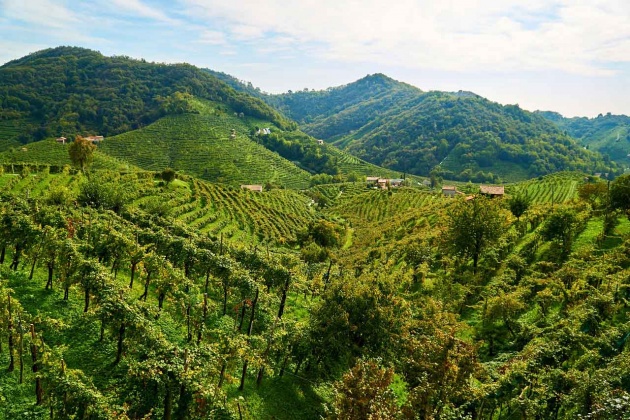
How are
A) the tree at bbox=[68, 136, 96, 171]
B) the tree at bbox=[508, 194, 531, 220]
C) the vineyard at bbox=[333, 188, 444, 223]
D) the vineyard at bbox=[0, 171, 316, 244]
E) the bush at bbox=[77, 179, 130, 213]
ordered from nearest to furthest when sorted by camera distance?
the bush at bbox=[77, 179, 130, 213] → the tree at bbox=[508, 194, 531, 220] → the vineyard at bbox=[0, 171, 316, 244] → the tree at bbox=[68, 136, 96, 171] → the vineyard at bbox=[333, 188, 444, 223]

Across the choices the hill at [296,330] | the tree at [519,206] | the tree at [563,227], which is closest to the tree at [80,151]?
the hill at [296,330]

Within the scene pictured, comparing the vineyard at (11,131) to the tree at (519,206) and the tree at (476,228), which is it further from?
the tree at (519,206)

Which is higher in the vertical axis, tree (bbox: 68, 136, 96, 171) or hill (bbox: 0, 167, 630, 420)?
tree (bbox: 68, 136, 96, 171)

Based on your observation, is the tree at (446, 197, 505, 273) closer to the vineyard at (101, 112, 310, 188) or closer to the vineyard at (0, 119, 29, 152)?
the vineyard at (101, 112, 310, 188)

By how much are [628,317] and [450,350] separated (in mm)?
14714

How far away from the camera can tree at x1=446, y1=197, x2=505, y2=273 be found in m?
39.2

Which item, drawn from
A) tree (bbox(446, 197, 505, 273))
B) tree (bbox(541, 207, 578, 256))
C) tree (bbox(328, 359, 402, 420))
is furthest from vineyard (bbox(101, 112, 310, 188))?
tree (bbox(328, 359, 402, 420))

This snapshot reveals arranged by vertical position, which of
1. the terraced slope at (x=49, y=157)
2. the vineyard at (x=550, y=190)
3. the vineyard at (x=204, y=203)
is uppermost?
the vineyard at (x=550, y=190)

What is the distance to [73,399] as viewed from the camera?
44.2 ft

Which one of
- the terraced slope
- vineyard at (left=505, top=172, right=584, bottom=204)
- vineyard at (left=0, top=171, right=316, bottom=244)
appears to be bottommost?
vineyard at (left=0, top=171, right=316, bottom=244)

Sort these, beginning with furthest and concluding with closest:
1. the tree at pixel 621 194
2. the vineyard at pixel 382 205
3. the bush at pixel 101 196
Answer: the vineyard at pixel 382 205 → the bush at pixel 101 196 → the tree at pixel 621 194

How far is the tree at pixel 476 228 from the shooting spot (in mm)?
39250

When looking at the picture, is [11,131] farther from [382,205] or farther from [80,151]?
[382,205]

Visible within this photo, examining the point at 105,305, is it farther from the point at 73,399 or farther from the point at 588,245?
the point at 588,245
